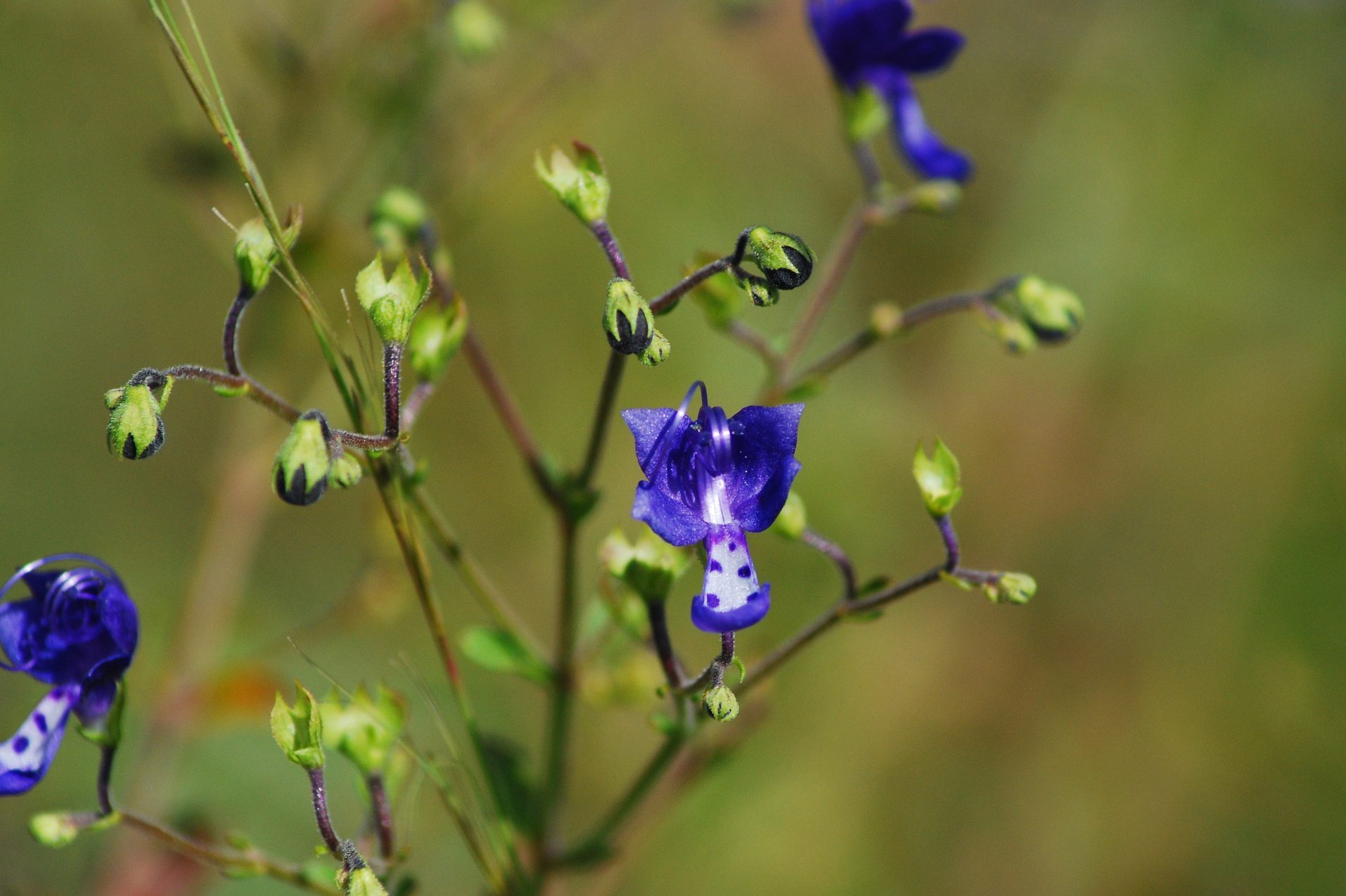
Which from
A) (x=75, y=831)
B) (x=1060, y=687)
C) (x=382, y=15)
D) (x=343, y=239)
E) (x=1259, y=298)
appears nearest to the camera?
(x=75, y=831)

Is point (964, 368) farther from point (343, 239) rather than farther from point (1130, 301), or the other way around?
point (343, 239)

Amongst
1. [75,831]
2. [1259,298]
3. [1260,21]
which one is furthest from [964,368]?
[75,831]

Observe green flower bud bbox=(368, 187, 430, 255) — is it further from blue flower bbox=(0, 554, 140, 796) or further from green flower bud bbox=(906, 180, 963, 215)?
green flower bud bbox=(906, 180, 963, 215)

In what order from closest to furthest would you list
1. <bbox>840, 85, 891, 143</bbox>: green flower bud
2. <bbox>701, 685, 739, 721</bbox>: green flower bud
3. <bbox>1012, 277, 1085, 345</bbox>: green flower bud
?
<bbox>701, 685, 739, 721</bbox>: green flower bud, <bbox>1012, 277, 1085, 345</bbox>: green flower bud, <bbox>840, 85, 891, 143</bbox>: green flower bud

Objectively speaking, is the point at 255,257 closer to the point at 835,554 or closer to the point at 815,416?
the point at 835,554

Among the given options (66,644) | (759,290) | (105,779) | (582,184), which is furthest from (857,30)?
(105,779)

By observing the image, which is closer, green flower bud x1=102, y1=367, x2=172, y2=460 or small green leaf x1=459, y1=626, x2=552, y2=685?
green flower bud x1=102, y1=367, x2=172, y2=460

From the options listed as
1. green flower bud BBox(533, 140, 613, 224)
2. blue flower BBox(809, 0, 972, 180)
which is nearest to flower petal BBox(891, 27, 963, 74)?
blue flower BBox(809, 0, 972, 180)
